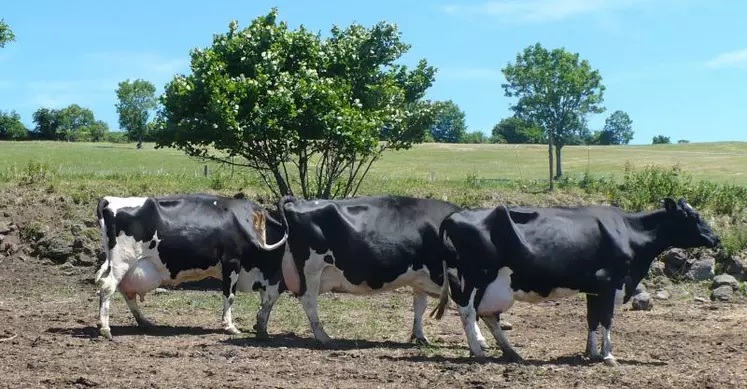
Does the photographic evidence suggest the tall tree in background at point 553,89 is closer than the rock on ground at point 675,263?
No

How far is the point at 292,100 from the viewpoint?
2278 centimetres

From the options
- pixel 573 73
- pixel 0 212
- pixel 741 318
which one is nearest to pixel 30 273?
pixel 0 212

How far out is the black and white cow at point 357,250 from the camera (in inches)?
584

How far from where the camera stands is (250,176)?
3206 cm

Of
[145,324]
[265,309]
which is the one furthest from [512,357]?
[145,324]

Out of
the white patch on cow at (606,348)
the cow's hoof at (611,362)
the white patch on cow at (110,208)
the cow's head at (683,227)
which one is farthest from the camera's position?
the white patch on cow at (110,208)

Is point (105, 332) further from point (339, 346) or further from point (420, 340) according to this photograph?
point (420, 340)

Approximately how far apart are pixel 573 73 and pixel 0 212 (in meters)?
40.5

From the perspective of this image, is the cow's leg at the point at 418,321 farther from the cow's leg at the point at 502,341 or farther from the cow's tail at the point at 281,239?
the cow's tail at the point at 281,239

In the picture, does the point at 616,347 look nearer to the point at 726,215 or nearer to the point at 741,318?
the point at 741,318

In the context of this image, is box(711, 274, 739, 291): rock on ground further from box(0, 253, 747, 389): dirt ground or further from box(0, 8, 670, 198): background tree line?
box(0, 8, 670, 198): background tree line

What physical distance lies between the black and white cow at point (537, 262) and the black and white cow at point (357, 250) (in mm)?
1206

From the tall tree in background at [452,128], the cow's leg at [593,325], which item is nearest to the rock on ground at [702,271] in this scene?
the cow's leg at [593,325]

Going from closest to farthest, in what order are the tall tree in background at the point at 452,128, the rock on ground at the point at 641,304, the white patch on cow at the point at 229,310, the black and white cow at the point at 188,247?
the black and white cow at the point at 188,247 → the white patch on cow at the point at 229,310 → the rock on ground at the point at 641,304 → the tall tree in background at the point at 452,128
